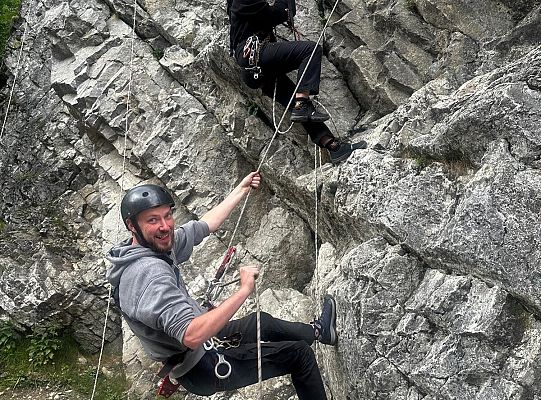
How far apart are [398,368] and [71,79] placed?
9.26 m

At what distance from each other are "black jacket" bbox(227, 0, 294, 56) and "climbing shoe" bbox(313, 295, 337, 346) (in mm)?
4215

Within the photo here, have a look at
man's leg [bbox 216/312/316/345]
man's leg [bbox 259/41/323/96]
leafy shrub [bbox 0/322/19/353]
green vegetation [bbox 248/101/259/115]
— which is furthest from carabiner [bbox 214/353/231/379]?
leafy shrub [bbox 0/322/19/353]

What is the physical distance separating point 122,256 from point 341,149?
12.4 ft

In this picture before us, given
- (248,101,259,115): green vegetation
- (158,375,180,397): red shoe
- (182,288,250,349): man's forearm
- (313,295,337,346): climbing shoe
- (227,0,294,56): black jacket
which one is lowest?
(313,295,337,346): climbing shoe

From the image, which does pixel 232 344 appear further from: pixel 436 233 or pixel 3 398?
pixel 3 398

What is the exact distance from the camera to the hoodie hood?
5.05 meters

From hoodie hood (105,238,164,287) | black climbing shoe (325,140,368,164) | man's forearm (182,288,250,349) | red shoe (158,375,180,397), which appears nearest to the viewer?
man's forearm (182,288,250,349)

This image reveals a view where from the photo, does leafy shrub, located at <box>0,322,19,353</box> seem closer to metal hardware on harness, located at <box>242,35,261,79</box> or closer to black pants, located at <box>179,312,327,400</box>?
black pants, located at <box>179,312,327,400</box>

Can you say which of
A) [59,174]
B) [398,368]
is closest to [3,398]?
[59,174]

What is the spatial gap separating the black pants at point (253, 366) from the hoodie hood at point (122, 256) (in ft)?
4.48

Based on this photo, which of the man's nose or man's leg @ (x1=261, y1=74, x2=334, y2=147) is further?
man's leg @ (x1=261, y1=74, x2=334, y2=147)

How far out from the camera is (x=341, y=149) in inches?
311

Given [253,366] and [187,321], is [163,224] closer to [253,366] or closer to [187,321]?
[187,321]

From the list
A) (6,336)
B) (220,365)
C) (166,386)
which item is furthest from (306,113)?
(6,336)
